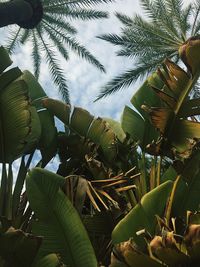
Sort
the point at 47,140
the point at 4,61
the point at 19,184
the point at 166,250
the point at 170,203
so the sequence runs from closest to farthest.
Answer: the point at 166,250 → the point at 170,203 → the point at 19,184 → the point at 4,61 → the point at 47,140

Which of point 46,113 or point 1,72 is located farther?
point 46,113

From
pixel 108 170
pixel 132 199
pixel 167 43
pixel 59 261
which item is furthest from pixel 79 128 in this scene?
pixel 167 43

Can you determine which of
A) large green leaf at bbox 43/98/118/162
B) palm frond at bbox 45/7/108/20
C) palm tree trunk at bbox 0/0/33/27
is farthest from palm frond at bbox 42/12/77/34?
large green leaf at bbox 43/98/118/162

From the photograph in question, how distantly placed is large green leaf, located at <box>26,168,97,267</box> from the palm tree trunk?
16.9 ft

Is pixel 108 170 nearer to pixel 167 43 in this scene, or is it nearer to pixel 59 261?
pixel 59 261

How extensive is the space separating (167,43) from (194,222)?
380 inches

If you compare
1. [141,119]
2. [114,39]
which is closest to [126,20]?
[114,39]

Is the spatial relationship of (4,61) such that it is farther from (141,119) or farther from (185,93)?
(185,93)

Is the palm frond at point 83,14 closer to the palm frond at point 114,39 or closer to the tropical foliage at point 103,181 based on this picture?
the palm frond at point 114,39

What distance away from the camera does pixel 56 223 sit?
4.27m

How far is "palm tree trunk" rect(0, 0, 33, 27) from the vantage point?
8953 mm

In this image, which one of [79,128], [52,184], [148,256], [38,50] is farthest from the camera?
[38,50]

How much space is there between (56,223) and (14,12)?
18.7 ft

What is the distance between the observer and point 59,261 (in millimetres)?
4121
